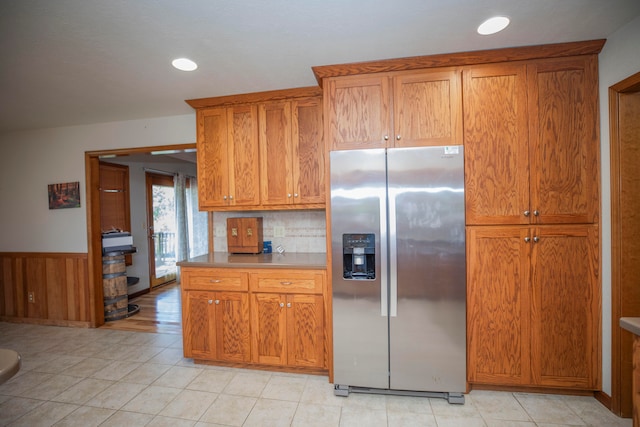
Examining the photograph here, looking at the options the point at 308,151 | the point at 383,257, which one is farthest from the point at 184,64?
the point at 383,257

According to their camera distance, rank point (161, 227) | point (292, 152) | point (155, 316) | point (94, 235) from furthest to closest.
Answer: point (161, 227)
point (155, 316)
point (94, 235)
point (292, 152)

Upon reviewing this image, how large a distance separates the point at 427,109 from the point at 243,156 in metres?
1.58

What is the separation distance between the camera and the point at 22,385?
7.47 feet

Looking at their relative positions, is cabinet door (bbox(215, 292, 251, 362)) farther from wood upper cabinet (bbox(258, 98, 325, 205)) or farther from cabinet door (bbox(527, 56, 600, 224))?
cabinet door (bbox(527, 56, 600, 224))

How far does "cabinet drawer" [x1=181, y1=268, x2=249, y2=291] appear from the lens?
239 centimetres

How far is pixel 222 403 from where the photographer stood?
2025 mm

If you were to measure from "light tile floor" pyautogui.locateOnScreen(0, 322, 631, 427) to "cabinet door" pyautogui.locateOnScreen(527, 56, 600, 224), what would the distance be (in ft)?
4.09

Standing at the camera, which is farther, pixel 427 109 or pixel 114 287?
pixel 114 287

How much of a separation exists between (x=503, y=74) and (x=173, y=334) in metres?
3.91

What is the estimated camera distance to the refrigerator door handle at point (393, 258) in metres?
2.01

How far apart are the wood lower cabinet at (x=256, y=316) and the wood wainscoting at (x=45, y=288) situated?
1.96 m

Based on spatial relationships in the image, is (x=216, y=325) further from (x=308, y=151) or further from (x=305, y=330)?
(x=308, y=151)

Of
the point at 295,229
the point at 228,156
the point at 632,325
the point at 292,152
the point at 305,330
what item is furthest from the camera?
the point at 295,229

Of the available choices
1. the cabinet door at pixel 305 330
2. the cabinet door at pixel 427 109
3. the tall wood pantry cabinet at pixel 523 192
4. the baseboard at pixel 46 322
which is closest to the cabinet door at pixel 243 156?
the cabinet door at pixel 305 330
